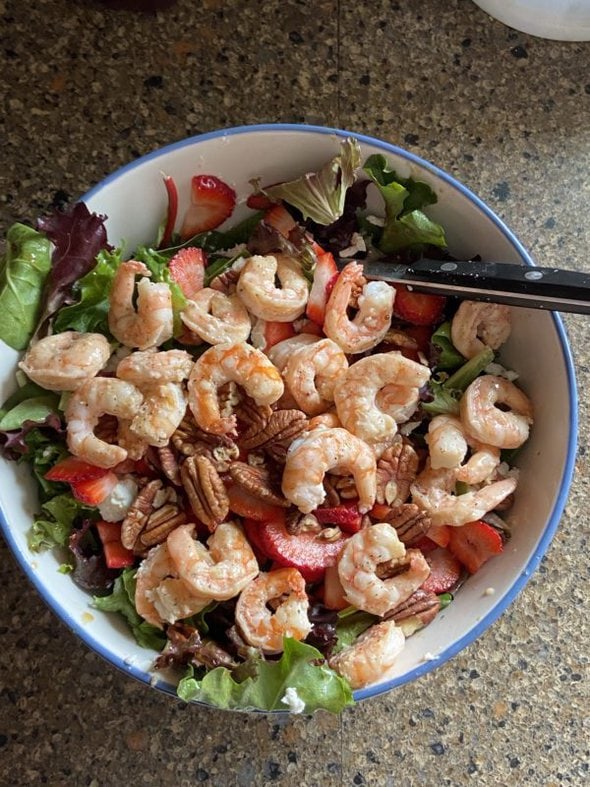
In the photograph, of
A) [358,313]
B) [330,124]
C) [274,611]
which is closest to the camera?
[274,611]

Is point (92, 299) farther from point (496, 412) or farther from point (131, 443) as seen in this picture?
point (496, 412)

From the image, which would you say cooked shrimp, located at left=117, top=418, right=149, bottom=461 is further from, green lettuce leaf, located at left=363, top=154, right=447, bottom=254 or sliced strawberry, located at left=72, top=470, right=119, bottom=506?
green lettuce leaf, located at left=363, top=154, right=447, bottom=254

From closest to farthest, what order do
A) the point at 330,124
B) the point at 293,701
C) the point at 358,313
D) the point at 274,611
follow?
1. the point at 293,701
2. the point at 274,611
3. the point at 358,313
4. the point at 330,124

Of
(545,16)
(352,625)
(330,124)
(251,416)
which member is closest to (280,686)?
(352,625)

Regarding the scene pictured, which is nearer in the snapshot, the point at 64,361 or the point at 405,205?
the point at 64,361

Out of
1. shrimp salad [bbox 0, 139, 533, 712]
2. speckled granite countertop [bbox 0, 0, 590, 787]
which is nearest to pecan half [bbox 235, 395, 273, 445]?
shrimp salad [bbox 0, 139, 533, 712]

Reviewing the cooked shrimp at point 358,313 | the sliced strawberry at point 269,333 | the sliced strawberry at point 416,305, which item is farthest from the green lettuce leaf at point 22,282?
the sliced strawberry at point 416,305

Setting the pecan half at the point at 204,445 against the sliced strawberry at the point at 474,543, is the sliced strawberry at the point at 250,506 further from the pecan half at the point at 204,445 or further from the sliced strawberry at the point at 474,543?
the sliced strawberry at the point at 474,543
